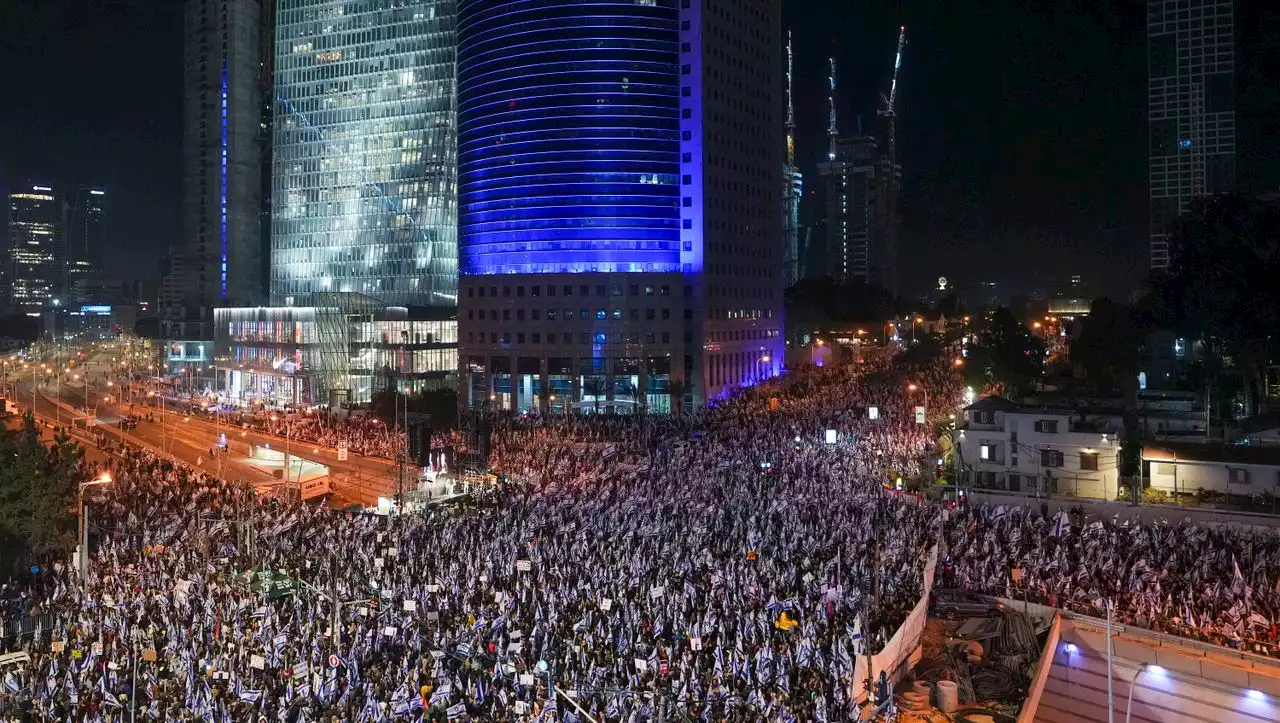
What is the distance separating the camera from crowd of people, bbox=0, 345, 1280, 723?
51.6ft

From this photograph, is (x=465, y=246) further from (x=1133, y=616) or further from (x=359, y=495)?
(x=1133, y=616)

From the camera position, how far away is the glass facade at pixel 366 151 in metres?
87.5

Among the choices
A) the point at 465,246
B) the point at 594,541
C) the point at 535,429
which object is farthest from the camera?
the point at 465,246

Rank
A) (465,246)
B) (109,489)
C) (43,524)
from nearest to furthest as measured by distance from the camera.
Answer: (43,524) < (109,489) < (465,246)

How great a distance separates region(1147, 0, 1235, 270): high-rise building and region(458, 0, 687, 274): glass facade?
210 feet

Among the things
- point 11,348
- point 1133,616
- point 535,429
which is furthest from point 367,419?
point 11,348

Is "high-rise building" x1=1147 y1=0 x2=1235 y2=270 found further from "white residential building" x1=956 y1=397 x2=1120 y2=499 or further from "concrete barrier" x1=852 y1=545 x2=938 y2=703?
"concrete barrier" x1=852 y1=545 x2=938 y2=703

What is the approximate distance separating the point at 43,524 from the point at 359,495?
36.9 feet

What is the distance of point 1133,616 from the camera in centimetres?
2022

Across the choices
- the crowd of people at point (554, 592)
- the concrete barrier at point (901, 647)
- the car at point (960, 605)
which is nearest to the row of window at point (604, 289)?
the crowd of people at point (554, 592)

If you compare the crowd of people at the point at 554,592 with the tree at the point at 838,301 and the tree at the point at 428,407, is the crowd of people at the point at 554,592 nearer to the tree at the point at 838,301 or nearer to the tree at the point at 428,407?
the tree at the point at 428,407

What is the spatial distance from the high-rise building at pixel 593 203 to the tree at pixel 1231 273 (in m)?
39.7

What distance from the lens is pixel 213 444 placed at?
1921 inches

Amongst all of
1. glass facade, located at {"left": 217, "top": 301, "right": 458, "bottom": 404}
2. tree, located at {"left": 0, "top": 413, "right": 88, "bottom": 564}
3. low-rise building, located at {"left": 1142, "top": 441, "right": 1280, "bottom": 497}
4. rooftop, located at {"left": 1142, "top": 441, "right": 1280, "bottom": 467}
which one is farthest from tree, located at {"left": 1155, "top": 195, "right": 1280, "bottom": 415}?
glass facade, located at {"left": 217, "top": 301, "right": 458, "bottom": 404}
